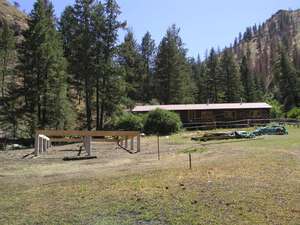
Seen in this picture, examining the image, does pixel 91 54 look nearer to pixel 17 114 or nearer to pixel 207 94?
pixel 17 114

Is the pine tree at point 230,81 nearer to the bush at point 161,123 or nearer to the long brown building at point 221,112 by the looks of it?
the long brown building at point 221,112

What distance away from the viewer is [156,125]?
41406 mm

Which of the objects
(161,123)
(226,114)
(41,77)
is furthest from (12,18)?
(161,123)

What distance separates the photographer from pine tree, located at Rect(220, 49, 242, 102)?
77.4 m

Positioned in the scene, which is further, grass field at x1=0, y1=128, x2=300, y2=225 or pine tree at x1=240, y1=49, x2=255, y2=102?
pine tree at x1=240, y1=49, x2=255, y2=102

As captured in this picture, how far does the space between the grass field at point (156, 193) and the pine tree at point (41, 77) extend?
24777 mm

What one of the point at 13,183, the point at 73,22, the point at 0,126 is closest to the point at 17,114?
the point at 0,126

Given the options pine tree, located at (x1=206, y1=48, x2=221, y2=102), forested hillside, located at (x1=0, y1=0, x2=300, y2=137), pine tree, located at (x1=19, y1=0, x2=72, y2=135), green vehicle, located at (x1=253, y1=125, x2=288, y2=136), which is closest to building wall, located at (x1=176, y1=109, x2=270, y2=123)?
forested hillside, located at (x1=0, y1=0, x2=300, y2=137)

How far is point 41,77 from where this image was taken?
135ft

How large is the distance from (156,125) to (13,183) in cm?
2910

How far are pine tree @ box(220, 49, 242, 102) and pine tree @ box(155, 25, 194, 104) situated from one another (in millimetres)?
9779

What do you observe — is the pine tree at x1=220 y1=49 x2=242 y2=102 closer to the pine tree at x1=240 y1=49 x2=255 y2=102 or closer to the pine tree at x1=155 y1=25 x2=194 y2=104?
the pine tree at x1=240 y1=49 x2=255 y2=102

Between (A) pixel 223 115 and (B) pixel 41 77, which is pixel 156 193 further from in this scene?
(A) pixel 223 115

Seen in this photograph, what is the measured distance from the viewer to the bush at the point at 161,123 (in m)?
41.4
